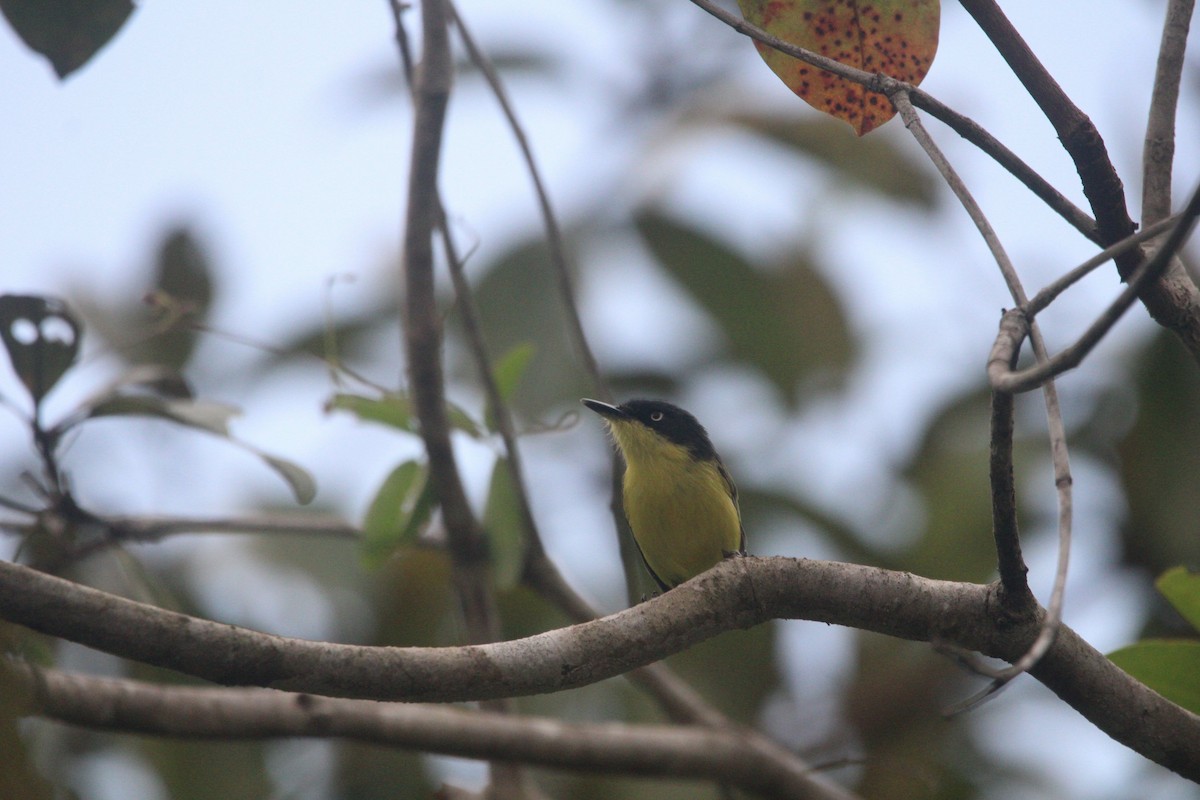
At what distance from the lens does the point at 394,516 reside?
3961mm

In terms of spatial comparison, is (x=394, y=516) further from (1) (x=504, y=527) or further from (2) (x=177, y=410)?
(2) (x=177, y=410)

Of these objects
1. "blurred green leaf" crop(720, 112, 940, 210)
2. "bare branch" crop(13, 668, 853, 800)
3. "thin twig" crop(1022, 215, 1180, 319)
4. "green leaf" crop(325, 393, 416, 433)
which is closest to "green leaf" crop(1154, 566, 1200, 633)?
"thin twig" crop(1022, 215, 1180, 319)

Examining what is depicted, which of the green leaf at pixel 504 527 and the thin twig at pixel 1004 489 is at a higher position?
the thin twig at pixel 1004 489

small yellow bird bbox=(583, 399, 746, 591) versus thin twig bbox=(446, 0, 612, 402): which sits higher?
thin twig bbox=(446, 0, 612, 402)

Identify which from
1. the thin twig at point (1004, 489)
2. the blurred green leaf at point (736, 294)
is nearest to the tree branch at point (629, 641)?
the thin twig at point (1004, 489)

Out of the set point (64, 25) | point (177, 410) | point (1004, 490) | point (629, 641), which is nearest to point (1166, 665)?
point (1004, 490)

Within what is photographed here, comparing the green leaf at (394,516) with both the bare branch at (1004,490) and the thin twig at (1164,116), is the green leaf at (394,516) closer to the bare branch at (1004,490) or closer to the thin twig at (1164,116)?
the bare branch at (1004,490)

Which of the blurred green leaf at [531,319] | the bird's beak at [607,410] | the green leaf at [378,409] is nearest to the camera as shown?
the green leaf at [378,409]

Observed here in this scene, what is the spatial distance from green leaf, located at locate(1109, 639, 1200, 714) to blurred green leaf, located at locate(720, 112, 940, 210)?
397 centimetres

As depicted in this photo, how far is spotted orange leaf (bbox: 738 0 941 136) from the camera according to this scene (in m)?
2.46

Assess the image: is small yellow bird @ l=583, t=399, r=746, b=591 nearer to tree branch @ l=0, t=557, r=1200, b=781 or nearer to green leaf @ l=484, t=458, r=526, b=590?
green leaf @ l=484, t=458, r=526, b=590

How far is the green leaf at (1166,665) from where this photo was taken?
2789 millimetres

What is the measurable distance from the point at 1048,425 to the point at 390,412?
259 cm

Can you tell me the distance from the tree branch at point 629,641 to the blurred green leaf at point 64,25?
1.92m
